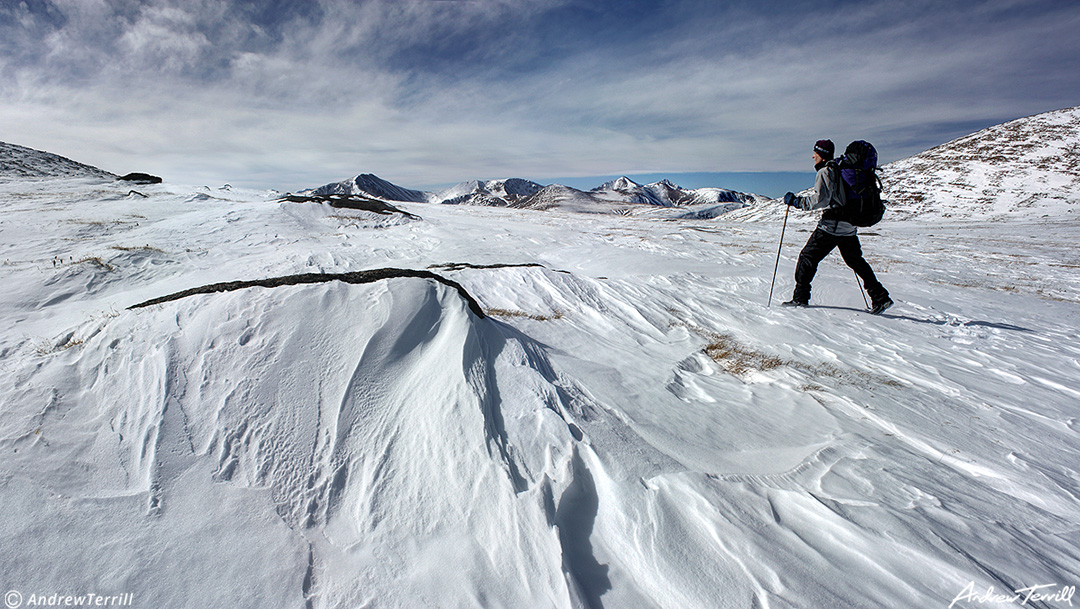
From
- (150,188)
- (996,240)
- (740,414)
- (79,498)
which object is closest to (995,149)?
(996,240)

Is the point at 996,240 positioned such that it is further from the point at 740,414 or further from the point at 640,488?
the point at 640,488

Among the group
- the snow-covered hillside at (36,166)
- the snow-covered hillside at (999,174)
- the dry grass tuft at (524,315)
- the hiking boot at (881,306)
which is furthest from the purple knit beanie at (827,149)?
the snow-covered hillside at (36,166)

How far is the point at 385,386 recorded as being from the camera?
2930 millimetres

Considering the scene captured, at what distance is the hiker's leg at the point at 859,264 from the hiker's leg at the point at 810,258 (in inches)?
5.9

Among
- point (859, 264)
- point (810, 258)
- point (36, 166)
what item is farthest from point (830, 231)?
point (36, 166)

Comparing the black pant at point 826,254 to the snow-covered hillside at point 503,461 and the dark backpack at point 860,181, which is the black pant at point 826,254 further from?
the snow-covered hillside at point 503,461

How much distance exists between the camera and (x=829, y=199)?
19.5ft

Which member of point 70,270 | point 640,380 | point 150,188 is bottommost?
point 640,380

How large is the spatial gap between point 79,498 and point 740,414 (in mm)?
3960

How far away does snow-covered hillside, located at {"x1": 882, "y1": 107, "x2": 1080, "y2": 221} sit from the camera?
1296 inches

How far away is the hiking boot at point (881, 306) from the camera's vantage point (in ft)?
20.1

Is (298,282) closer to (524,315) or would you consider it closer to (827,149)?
(524,315)

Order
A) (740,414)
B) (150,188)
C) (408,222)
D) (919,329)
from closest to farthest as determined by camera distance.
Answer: (740,414) → (919,329) → (408,222) → (150,188)

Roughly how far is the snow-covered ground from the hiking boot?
118 cm
